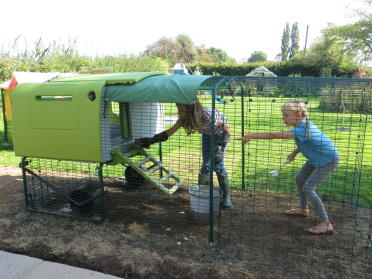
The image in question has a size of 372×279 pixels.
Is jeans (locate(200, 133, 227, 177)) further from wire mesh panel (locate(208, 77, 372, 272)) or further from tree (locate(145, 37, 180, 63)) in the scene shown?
tree (locate(145, 37, 180, 63))

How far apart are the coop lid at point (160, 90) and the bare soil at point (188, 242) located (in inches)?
63.2

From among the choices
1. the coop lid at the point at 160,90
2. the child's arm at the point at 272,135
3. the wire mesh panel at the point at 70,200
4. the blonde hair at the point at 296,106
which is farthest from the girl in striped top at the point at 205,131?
→ the wire mesh panel at the point at 70,200

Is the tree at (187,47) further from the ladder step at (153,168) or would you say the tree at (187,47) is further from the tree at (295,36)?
the tree at (295,36)

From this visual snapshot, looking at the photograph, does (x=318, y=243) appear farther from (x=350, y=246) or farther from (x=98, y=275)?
(x=98, y=275)

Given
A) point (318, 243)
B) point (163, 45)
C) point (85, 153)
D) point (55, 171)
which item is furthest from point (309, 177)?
point (163, 45)

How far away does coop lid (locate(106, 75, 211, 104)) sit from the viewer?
3268 mm

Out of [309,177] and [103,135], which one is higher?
[103,135]

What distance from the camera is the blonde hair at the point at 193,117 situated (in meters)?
3.90

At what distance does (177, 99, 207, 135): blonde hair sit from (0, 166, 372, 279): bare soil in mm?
1235

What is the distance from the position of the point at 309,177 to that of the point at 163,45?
50624mm

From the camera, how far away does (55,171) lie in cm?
628

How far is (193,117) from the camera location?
394 centimetres

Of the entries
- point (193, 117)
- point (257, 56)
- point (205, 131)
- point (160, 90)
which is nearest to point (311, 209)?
point (205, 131)

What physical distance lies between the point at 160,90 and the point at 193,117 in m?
0.69
